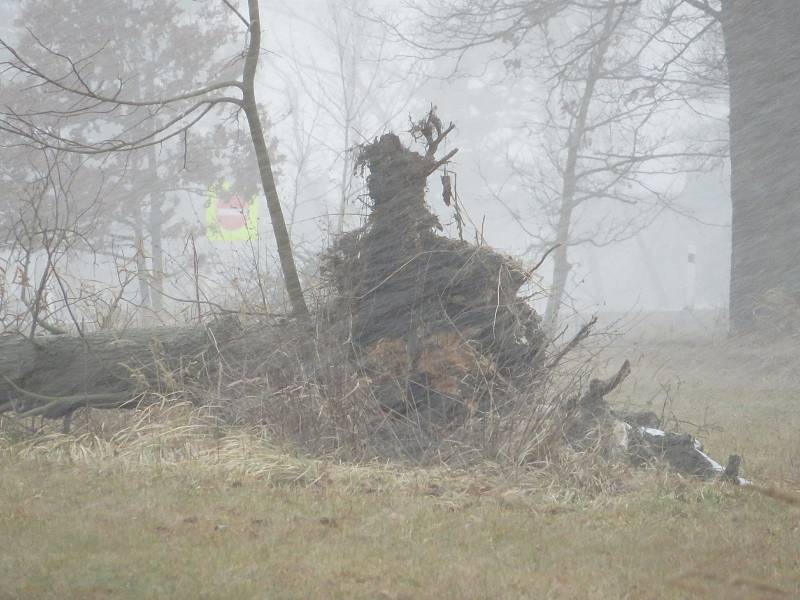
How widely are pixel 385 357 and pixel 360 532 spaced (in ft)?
9.12

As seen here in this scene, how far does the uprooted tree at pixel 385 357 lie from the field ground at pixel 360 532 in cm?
74

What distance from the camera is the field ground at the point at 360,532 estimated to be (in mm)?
4262

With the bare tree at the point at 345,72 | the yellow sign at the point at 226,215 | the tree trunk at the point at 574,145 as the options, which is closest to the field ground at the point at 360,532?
the bare tree at the point at 345,72

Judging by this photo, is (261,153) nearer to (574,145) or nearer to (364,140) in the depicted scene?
(364,140)

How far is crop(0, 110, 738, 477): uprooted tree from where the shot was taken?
24.0 ft

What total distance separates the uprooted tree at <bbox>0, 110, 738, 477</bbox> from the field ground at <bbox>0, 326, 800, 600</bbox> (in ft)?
2.42

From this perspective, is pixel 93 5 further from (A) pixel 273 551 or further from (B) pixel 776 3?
(A) pixel 273 551

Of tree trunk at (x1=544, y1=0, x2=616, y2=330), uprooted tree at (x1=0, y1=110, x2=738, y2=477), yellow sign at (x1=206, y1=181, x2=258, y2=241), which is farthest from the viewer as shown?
yellow sign at (x1=206, y1=181, x2=258, y2=241)

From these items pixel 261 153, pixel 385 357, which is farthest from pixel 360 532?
pixel 261 153

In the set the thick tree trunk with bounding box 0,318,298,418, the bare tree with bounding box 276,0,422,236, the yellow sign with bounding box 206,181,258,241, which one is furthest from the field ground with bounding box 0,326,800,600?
the yellow sign with bounding box 206,181,258,241

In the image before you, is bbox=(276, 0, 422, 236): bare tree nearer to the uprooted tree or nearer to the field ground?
the uprooted tree

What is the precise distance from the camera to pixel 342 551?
4754mm

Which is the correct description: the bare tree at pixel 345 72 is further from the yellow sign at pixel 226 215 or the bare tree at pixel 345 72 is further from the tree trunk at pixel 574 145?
the tree trunk at pixel 574 145

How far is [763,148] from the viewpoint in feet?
55.3
